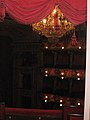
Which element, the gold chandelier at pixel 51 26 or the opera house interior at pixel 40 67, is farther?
the opera house interior at pixel 40 67

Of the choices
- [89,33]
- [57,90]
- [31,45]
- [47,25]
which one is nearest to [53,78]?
[57,90]

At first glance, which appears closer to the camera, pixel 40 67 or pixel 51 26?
pixel 51 26

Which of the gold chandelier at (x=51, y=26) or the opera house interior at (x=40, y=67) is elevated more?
the gold chandelier at (x=51, y=26)

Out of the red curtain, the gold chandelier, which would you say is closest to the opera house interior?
the gold chandelier

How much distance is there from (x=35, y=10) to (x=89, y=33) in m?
0.88

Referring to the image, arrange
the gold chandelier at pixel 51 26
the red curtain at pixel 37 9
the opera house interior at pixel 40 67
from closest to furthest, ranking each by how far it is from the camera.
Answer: the red curtain at pixel 37 9 → the gold chandelier at pixel 51 26 → the opera house interior at pixel 40 67

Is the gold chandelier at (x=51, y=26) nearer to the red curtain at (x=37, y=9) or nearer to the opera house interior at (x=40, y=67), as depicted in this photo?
the opera house interior at (x=40, y=67)

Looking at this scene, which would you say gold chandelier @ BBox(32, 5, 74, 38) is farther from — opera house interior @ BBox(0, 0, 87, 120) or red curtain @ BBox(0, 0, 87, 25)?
red curtain @ BBox(0, 0, 87, 25)

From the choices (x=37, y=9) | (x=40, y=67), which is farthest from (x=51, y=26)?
(x=40, y=67)

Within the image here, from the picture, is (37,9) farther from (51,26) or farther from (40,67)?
(40,67)

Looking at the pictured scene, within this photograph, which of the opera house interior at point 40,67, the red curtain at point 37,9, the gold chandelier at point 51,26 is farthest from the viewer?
the opera house interior at point 40,67

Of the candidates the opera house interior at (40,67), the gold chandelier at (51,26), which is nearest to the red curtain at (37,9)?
the gold chandelier at (51,26)

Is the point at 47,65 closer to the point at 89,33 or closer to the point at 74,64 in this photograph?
the point at 74,64

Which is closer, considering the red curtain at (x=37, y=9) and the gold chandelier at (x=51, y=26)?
the red curtain at (x=37, y=9)
